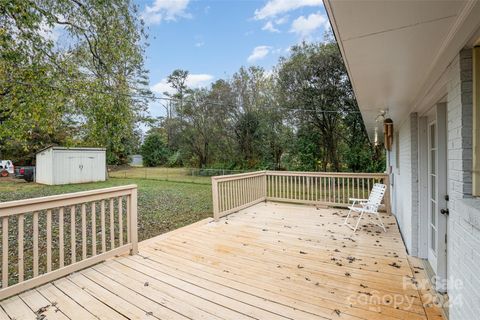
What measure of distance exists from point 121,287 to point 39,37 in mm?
4677

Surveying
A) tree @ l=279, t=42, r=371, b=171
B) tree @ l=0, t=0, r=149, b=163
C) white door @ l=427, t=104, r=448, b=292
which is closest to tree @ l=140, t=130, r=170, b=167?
tree @ l=279, t=42, r=371, b=171

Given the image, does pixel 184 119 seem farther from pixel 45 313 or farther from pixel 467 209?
pixel 467 209

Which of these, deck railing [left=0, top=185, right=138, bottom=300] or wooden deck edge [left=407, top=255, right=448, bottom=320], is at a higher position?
deck railing [left=0, top=185, right=138, bottom=300]

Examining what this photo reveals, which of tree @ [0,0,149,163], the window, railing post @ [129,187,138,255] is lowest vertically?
railing post @ [129,187,138,255]

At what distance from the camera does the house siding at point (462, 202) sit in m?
1.32

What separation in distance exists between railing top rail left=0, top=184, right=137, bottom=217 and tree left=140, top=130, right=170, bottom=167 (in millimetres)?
18956

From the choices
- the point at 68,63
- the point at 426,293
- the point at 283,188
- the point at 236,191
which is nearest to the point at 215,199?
the point at 236,191

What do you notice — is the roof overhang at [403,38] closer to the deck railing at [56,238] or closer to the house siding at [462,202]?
the house siding at [462,202]

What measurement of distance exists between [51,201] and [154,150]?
791 inches

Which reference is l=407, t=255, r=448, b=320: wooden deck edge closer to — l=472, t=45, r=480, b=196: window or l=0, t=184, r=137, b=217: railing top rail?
l=472, t=45, r=480, b=196: window

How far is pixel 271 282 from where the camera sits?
259 centimetres

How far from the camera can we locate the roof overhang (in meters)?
1.25

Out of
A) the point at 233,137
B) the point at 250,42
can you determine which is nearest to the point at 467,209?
the point at 250,42

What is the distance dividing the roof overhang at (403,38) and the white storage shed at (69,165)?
14.4 m
